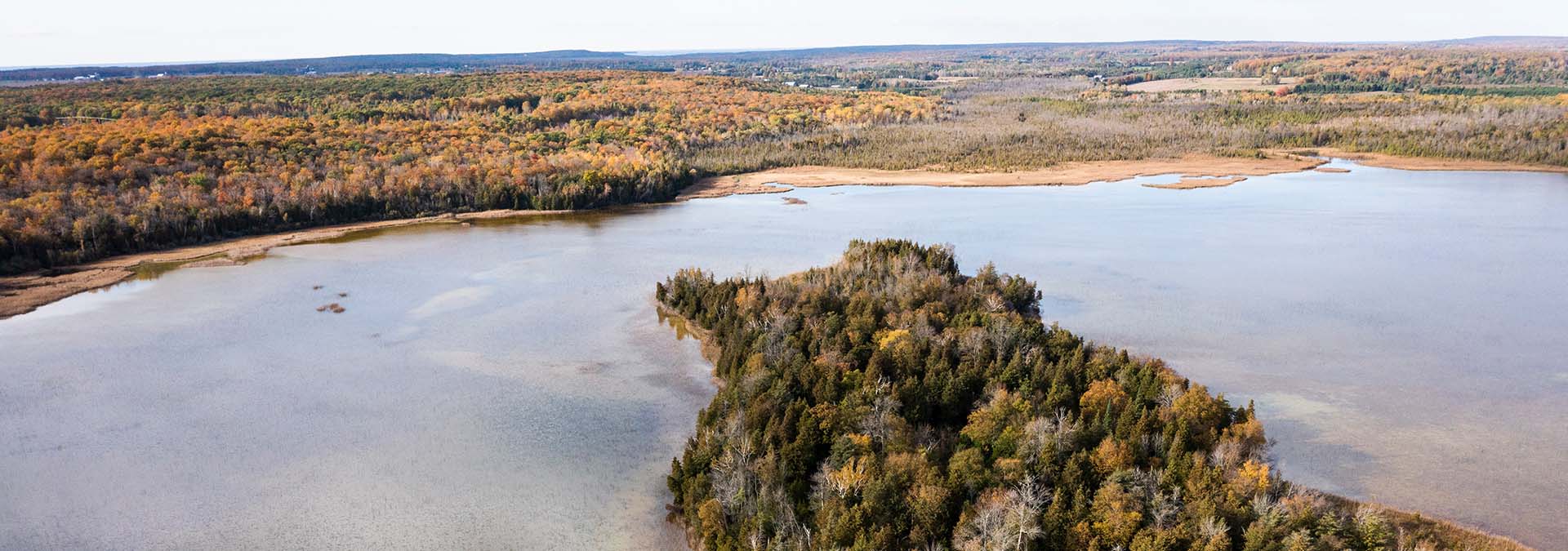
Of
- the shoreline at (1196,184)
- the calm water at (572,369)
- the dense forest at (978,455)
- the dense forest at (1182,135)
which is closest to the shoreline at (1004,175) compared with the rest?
the shoreline at (1196,184)

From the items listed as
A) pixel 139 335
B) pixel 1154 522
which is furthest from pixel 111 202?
pixel 1154 522

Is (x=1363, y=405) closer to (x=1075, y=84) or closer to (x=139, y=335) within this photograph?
(x=139, y=335)

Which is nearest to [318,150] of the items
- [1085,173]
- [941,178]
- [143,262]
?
[143,262]

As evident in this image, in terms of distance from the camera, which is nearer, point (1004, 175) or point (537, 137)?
point (1004, 175)

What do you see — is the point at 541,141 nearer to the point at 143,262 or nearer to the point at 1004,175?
the point at 143,262

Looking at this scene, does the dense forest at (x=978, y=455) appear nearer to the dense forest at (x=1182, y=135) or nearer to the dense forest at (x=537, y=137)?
the dense forest at (x=537, y=137)

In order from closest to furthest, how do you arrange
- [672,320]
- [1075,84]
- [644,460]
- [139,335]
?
[644,460], [139,335], [672,320], [1075,84]
